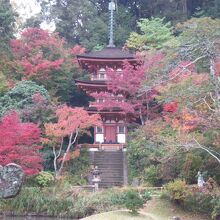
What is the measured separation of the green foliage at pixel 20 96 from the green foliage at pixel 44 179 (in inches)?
226

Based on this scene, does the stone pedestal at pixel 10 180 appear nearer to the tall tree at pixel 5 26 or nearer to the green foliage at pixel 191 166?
the green foliage at pixel 191 166

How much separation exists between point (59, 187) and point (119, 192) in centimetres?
305

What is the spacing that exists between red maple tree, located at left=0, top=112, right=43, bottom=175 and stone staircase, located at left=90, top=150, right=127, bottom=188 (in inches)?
188

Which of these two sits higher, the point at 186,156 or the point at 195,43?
the point at 195,43

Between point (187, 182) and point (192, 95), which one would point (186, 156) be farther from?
point (192, 95)

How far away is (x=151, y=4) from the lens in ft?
146

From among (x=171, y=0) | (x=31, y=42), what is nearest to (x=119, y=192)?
(x=31, y=42)

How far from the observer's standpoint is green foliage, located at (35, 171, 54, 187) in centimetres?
2280

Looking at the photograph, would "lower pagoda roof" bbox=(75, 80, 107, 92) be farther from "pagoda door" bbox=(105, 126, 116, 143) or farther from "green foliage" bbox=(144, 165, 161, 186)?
"green foliage" bbox=(144, 165, 161, 186)

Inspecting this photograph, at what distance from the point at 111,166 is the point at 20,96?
292 inches

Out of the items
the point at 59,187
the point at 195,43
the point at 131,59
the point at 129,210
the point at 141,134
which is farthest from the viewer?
the point at 131,59

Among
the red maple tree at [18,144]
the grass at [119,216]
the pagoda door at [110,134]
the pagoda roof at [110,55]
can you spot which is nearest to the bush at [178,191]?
the grass at [119,216]

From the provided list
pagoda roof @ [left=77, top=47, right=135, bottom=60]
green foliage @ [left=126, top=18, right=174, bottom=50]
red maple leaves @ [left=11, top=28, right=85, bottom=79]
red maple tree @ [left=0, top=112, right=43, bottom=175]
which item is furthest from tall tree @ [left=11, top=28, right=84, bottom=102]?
red maple tree @ [left=0, top=112, right=43, bottom=175]

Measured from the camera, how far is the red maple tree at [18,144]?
20438 mm
